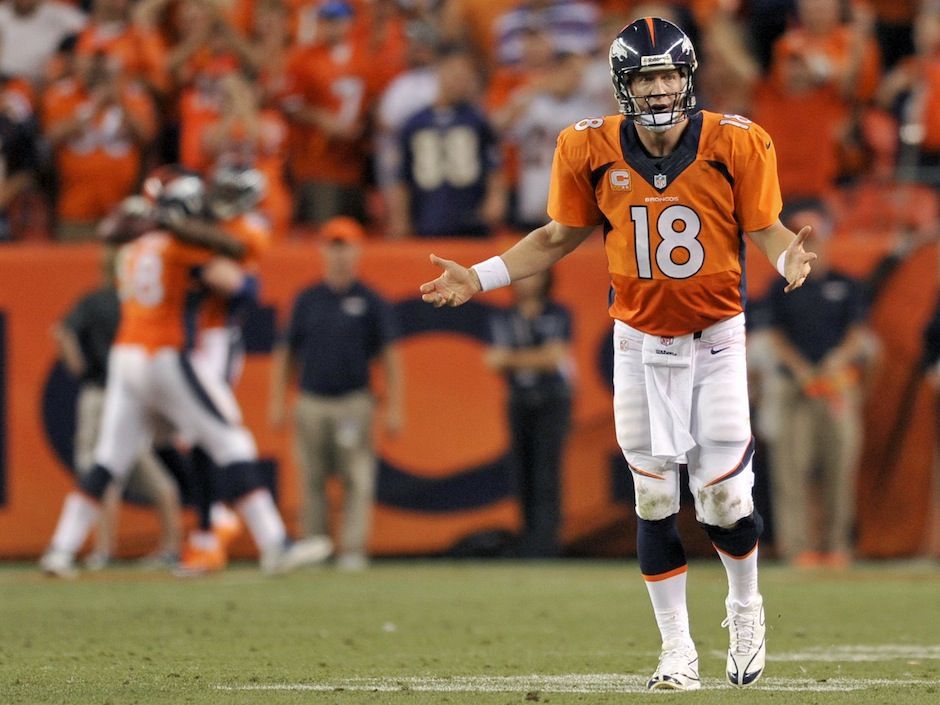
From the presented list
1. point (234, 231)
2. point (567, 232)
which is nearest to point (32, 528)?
point (234, 231)

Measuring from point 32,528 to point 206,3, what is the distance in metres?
4.27

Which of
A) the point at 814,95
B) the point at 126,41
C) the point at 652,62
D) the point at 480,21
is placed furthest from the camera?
the point at 480,21

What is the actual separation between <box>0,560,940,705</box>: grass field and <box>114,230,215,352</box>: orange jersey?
1.49m

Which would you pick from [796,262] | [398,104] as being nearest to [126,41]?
[398,104]

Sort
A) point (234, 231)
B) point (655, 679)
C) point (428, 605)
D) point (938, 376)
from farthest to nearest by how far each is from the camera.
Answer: point (938, 376), point (234, 231), point (428, 605), point (655, 679)

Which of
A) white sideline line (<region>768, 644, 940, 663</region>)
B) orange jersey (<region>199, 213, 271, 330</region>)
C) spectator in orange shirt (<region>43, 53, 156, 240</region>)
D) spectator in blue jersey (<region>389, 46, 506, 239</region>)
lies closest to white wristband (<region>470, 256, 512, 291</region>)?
white sideline line (<region>768, 644, 940, 663</region>)

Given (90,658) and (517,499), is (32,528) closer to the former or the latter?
(517,499)

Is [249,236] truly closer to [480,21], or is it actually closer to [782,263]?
[480,21]

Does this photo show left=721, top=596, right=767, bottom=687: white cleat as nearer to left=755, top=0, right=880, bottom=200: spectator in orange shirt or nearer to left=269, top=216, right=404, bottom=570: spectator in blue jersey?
left=269, top=216, right=404, bottom=570: spectator in blue jersey

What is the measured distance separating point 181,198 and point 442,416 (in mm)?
2836

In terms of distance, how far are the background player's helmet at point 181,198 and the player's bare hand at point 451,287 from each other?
4.83 m

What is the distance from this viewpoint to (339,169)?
1267 cm

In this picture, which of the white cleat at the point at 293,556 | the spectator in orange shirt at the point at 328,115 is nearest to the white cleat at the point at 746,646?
the white cleat at the point at 293,556

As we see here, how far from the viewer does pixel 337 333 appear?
11219 mm
